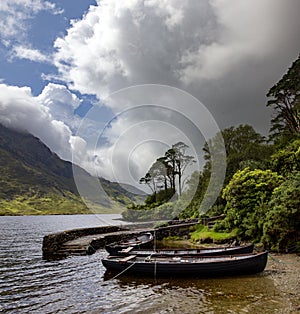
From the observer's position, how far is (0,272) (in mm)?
21609

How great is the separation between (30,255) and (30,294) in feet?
→ 51.6

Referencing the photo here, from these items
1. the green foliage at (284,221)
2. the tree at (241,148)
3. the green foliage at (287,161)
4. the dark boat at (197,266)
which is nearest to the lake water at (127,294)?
the dark boat at (197,266)

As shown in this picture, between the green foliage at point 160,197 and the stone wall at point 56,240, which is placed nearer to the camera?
the stone wall at point 56,240

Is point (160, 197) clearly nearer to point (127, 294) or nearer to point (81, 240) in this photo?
point (81, 240)

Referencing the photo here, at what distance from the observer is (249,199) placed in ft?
99.4

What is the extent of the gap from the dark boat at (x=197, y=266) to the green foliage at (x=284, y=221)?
5.91 meters

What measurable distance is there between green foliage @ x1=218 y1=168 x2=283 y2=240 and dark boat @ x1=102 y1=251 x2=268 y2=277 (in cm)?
989

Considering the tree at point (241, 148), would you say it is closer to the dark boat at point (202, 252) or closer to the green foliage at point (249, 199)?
the green foliage at point (249, 199)

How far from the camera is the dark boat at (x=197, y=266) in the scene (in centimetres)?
1791

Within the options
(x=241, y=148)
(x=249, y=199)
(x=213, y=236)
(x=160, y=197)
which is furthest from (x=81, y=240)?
(x=160, y=197)

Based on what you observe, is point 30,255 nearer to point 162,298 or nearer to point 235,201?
point 162,298

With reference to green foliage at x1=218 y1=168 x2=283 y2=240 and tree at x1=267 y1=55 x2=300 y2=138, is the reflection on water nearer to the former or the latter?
green foliage at x1=218 y1=168 x2=283 y2=240

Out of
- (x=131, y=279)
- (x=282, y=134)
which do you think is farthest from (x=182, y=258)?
(x=282, y=134)

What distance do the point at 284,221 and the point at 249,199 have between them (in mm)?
7454
